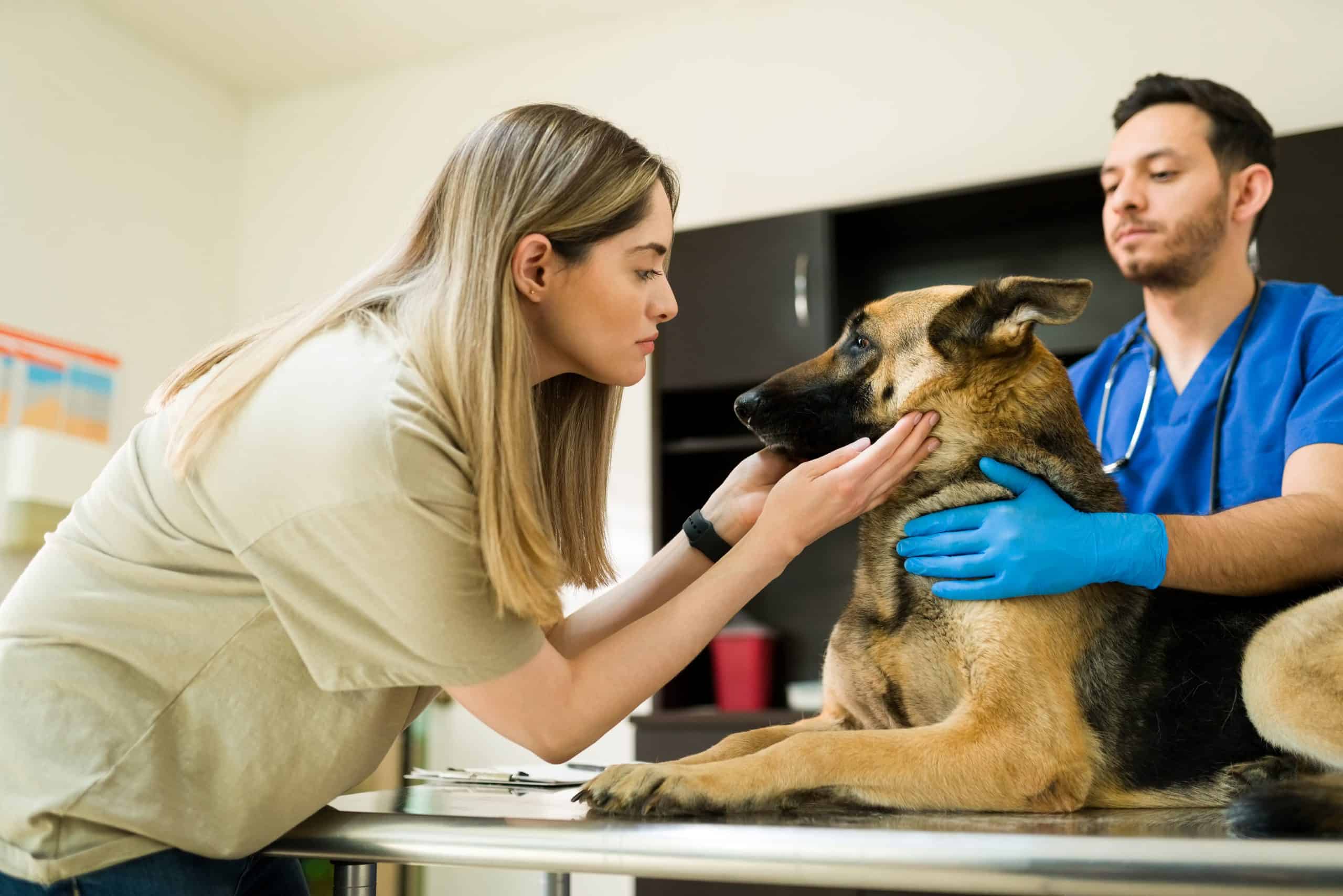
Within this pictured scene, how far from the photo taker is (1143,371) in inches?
80.6

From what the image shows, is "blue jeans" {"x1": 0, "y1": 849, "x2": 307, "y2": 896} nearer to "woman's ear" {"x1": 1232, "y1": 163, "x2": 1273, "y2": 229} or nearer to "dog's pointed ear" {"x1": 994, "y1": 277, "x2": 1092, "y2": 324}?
"dog's pointed ear" {"x1": 994, "y1": 277, "x2": 1092, "y2": 324}

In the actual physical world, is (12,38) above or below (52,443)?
above

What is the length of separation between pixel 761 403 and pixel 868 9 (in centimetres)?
288

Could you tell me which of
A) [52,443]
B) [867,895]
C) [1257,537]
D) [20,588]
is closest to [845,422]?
[1257,537]

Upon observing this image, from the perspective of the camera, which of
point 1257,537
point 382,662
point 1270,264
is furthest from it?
point 1270,264

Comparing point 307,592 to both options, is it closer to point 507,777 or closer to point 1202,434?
point 507,777

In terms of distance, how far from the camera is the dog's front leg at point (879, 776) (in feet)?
3.43

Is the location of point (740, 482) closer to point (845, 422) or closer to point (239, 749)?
point (845, 422)

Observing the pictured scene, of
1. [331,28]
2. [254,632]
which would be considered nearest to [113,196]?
[331,28]

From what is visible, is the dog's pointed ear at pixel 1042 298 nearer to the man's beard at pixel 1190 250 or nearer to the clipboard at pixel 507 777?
the man's beard at pixel 1190 250

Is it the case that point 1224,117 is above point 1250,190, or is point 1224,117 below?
above

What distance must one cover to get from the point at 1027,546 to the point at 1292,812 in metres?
0.45

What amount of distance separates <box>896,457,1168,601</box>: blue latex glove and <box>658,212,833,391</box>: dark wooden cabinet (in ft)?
6.06

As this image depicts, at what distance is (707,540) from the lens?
154 cm
